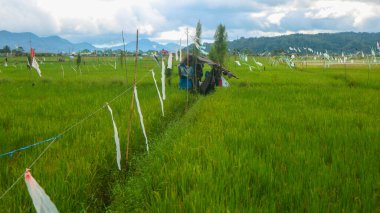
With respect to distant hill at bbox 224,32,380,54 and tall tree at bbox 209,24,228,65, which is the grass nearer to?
tall tree at bbox 209,24,228,65

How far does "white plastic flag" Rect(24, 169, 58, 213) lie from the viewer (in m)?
1.13

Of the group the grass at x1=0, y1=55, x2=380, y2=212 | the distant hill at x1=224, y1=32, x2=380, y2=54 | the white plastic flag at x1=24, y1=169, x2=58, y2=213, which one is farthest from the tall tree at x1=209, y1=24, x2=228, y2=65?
the distant hill at x1=224, y1=32, x2=380, y2=54

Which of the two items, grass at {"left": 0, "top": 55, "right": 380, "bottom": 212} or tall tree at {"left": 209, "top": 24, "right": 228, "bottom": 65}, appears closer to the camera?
grass at {"left": 0, "top": 55, "right": 380, "bottom": 212}

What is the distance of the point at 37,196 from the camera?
46.5 inches

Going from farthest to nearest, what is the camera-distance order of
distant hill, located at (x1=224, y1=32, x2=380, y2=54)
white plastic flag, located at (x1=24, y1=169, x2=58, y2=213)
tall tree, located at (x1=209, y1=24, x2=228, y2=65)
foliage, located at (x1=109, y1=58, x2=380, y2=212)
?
distant hill, located at (x1=224, y1=32, x2=380, y2=54) < tall tree, located at (x1=209, y1=24, x2=228, y2=65) < foliage, located at (x1=109, y1=58, x2=380, y2=212) < white plastic flag, located at (x1=24, y1=169, x2=58, y2=213)

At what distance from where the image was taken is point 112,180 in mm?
3367

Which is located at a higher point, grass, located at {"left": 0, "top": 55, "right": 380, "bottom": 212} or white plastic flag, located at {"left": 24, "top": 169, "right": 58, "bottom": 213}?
white plastic flag, located at {"left": 24, "top": 169, "right": 58, "bottom": 213}

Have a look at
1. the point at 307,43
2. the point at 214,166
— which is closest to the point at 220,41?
the point at 214,166

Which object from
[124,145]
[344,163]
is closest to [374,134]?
→ [344,163]

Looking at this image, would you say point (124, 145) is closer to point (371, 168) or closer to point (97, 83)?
point (371, 168)

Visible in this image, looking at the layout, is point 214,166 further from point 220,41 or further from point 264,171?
point 220,41

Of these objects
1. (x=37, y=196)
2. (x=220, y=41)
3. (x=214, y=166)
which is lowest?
(x=214, y=166)

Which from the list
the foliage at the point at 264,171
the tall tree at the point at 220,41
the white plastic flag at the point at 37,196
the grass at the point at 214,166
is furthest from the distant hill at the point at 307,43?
the white plastic flag at the point at 37,196

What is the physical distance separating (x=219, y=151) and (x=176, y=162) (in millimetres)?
481
